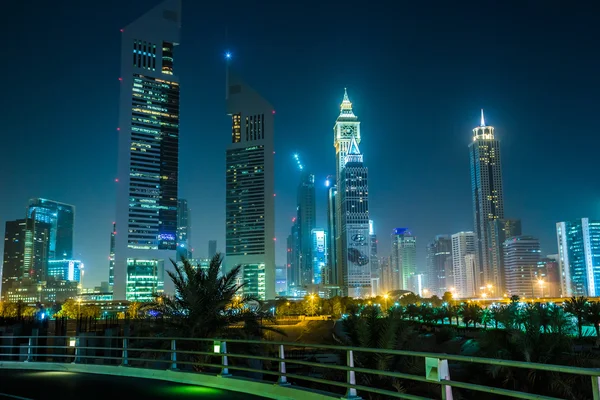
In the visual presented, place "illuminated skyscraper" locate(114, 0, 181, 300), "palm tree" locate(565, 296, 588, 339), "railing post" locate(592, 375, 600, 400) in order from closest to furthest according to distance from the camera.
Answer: "railing post" locate(592, 375, 600, 400) < "palm tree" locate(565, 296, 588, 339) < "illuminated skyscraper" locate(114, 0, 181, 300)

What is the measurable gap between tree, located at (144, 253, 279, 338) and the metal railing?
1.70 feet

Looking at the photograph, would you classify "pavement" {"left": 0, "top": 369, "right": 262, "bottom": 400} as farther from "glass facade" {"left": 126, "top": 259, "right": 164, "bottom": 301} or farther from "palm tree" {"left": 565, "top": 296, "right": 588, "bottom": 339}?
"glass facade" {"left": 126, "top": 259, "right": 164, "bottom": 301}

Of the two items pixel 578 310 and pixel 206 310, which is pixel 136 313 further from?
pixel 578 310

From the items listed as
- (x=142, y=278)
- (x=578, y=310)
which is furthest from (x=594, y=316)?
(x=142, y=278)

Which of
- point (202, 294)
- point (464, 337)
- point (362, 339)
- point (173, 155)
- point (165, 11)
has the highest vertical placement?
point (165, 11)

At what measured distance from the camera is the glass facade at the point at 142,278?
160625 mm

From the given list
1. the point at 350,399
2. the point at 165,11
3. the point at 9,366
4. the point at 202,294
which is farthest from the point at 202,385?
the point at 165,11

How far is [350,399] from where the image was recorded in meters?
8.41

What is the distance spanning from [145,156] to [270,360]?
547 ft

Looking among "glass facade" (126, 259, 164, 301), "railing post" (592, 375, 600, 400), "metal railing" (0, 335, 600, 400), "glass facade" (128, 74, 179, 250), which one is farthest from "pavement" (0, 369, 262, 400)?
"glass facade" (128, 74, 179, 250)

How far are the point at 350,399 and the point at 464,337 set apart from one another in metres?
40.8

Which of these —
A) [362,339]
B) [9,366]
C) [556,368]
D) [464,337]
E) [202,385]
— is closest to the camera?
[556,368]

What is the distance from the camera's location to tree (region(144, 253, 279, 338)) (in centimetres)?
1809

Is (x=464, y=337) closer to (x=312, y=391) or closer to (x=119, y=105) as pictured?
(x=312, y=391)
